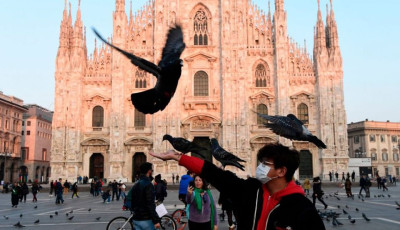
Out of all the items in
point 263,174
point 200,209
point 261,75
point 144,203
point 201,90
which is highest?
point 261,75

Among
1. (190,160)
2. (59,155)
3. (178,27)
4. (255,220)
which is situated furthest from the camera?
(59,155)

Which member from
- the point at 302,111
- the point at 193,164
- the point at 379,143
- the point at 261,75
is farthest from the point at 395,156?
the point at 193,164

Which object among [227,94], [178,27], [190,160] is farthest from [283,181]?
[227,94]

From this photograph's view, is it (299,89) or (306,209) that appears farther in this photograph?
(299,89)

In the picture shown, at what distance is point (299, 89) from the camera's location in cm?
3834

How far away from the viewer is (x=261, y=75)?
3897 cm

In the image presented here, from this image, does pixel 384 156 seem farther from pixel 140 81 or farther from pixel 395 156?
pixel 140 81

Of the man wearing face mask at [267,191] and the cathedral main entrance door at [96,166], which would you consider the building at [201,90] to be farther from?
the man wearing face mask at [267,191]

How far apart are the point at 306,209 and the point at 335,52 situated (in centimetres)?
3815

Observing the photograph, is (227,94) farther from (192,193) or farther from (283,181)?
(283,181)

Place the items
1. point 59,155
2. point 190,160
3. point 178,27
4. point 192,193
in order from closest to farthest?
point 190,160
point 178,27
point 192,193
point 59,155

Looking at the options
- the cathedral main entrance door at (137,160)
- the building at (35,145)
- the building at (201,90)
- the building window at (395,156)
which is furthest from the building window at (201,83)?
the building window at (395,156)

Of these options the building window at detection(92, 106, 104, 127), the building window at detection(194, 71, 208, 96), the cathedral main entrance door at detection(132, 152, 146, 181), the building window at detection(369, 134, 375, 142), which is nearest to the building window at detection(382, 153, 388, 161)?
the building window at detection(369, 134, 375, 142)

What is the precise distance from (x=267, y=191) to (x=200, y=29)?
37.9 m
